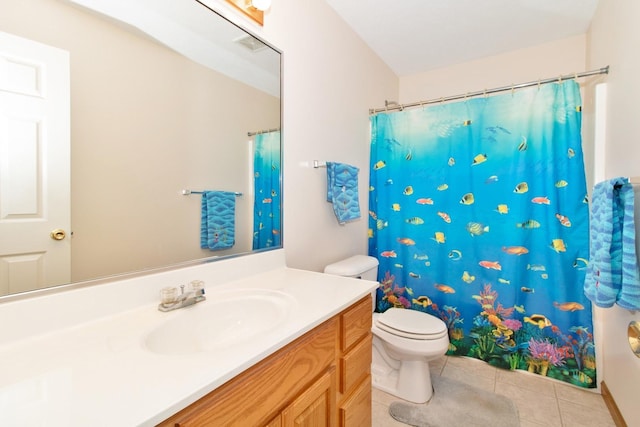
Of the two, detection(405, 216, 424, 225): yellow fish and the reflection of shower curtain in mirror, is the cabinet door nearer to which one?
the reflection of shower curtain in mirror

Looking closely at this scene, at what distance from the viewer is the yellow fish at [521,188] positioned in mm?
1822

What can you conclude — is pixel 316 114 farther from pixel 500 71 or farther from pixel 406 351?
pixel 500 71

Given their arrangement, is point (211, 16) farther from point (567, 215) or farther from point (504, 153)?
point (567, 215)

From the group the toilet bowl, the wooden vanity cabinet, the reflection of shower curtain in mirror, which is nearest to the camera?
the wooden vanity cabinet

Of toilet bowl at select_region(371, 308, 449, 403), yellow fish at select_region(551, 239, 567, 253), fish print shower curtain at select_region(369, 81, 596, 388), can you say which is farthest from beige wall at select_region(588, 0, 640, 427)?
toilet bowl at select_region(371, 308, 449, 403)

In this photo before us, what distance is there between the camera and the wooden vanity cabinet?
0.58m

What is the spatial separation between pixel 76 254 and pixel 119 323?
24cm

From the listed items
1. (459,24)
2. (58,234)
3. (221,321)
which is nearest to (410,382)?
(221,321)

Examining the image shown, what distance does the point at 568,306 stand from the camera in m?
1.73

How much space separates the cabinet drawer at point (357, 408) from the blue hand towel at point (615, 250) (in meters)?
1.05

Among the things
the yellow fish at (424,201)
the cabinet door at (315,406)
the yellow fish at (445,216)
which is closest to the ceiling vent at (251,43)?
the cabinet door at (315,406)

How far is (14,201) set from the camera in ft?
2.32

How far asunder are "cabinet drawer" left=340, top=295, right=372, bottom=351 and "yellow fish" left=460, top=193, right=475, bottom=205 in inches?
49.4

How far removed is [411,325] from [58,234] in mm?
1647
